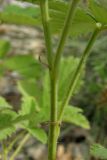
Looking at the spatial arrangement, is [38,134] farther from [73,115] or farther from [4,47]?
[4,47]

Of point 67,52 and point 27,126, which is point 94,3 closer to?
point 27,126

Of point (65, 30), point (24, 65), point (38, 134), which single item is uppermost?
point (65, 30)

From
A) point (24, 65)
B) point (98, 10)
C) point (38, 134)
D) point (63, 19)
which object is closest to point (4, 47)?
point (24, 65)

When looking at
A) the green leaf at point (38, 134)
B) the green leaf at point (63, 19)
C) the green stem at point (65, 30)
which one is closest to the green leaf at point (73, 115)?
the green leaf at point (38, 134)

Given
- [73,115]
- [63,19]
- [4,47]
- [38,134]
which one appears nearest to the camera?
[63,19]

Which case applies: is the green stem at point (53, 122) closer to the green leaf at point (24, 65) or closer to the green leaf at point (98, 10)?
the green leaf at point (98, 10)

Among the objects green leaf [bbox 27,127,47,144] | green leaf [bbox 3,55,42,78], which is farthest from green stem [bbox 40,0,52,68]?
green leaf [bbox 3,55,42,78]

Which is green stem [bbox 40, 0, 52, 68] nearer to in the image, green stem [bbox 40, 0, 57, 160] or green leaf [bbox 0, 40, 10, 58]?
green stem [bbox 40, 0, 57, 160]

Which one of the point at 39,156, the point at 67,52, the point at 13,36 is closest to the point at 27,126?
the point at 39,156
